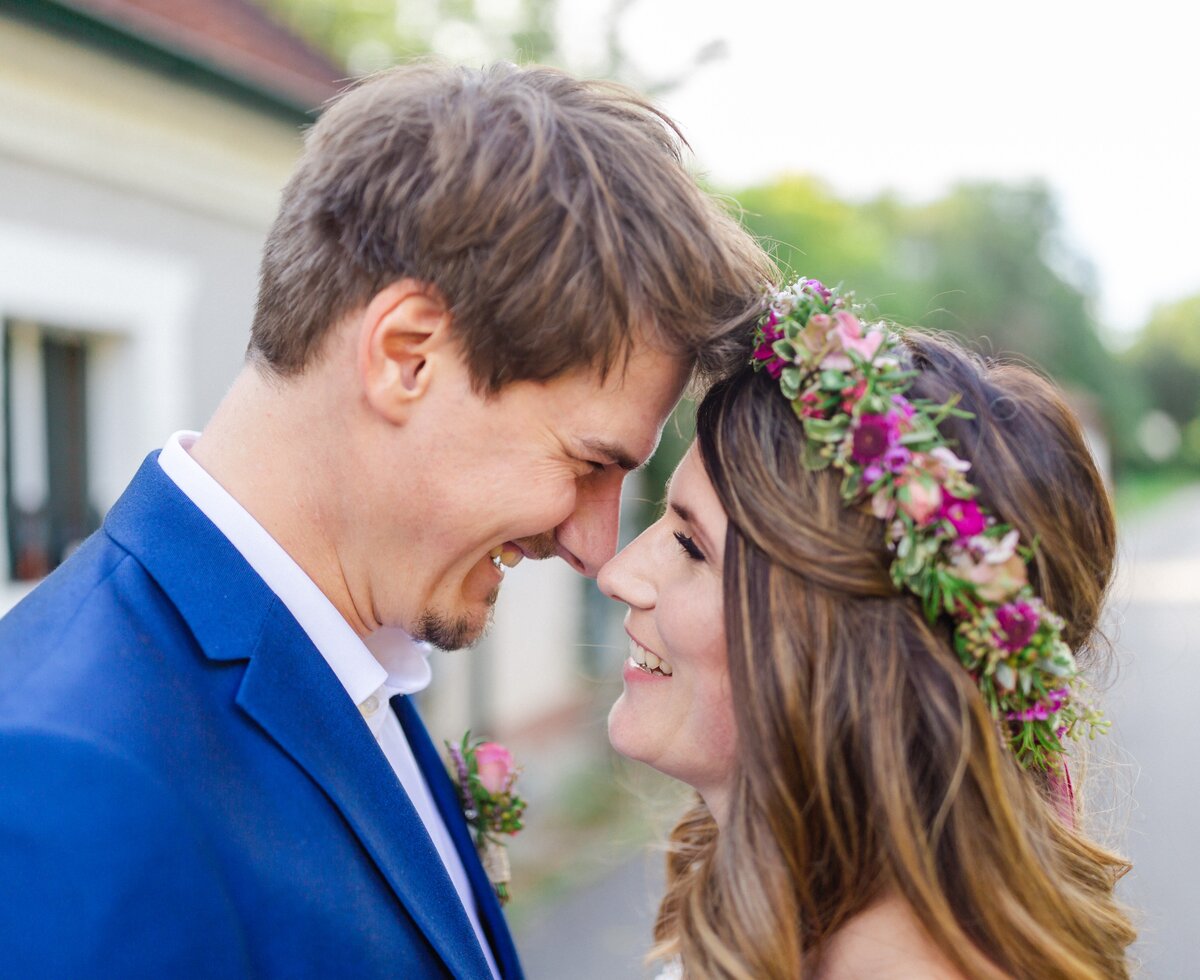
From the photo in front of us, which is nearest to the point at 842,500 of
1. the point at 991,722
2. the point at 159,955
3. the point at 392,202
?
the point at 991,722

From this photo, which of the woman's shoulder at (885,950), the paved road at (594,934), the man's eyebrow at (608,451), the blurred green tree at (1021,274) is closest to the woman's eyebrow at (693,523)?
the man's eyebrow at (608,451)

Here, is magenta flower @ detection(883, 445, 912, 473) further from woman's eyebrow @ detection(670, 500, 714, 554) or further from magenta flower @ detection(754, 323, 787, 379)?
woman's eyebrow @ detection(670, 500, 714, 554)

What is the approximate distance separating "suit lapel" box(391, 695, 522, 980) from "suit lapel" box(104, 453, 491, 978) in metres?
0.50

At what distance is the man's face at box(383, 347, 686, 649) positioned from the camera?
2.11 meters

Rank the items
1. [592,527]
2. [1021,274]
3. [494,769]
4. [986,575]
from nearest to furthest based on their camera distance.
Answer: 1. [986,575]
2. [592,527]
3. [494,769]
4. [1021,274]

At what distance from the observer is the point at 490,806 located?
8.79ft

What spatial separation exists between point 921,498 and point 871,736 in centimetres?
47

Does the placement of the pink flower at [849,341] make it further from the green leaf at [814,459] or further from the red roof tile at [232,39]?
the red roof tile at [232,39]

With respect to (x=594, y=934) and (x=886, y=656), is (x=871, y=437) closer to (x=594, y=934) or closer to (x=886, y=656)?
(x=886, y=656)

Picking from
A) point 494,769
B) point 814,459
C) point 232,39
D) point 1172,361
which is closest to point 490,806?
point 494,769

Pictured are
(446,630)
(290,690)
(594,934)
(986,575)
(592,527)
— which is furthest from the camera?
(594,934)

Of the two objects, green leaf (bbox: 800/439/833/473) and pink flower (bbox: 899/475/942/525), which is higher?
green leaf (bbox: 800/439/833/473)

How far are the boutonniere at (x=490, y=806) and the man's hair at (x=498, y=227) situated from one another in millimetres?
1129

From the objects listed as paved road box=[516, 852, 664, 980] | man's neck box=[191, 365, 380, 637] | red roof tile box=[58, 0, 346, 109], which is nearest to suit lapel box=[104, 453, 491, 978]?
man's neck box=[191, 365, 380, 637]
